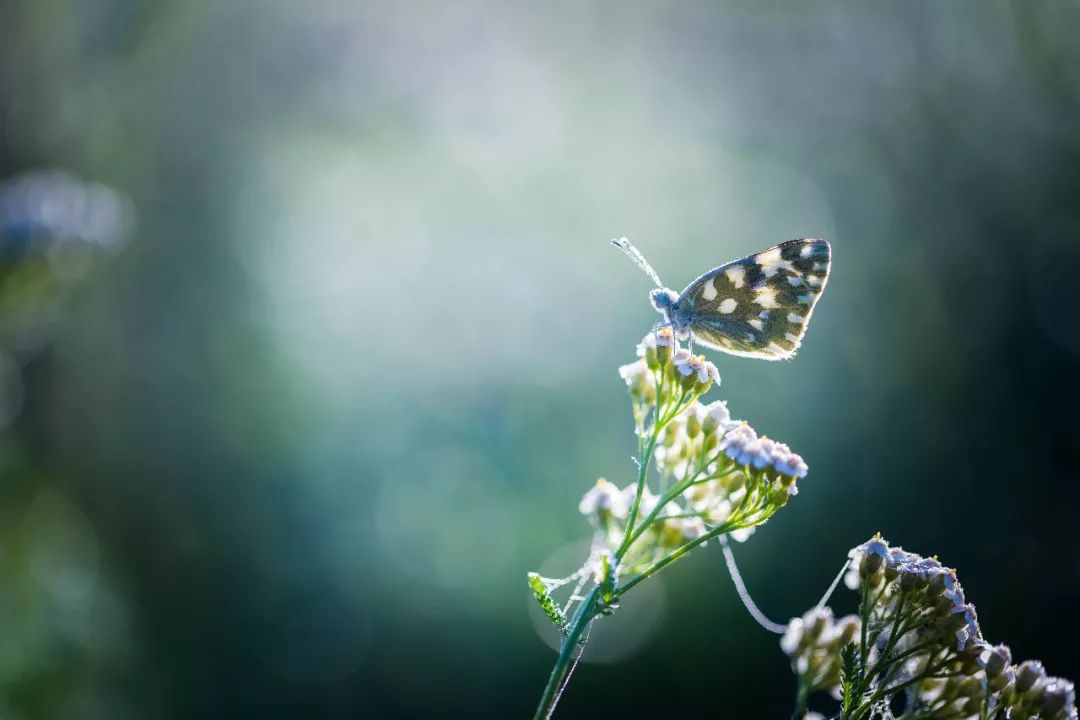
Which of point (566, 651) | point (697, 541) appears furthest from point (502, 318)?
point (566, 651)

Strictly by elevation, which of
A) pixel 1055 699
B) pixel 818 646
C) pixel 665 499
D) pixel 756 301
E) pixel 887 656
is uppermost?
pixel 756 301

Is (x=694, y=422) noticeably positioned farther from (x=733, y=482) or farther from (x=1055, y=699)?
(x=1055, y=699)

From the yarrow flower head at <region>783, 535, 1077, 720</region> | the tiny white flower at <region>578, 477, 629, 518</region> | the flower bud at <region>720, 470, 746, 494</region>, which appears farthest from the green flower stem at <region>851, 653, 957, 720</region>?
the tiny white flower at <region>578, 477, 629, 518</region>

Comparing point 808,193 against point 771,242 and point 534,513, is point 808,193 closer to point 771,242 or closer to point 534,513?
point 771,242

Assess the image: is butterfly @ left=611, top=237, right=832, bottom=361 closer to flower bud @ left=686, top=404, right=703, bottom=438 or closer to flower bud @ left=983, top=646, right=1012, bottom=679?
flower bud @ left=686, top=404, right=703, bottom=438

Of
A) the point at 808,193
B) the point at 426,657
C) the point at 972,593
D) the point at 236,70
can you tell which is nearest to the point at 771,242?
the point at 808,193
